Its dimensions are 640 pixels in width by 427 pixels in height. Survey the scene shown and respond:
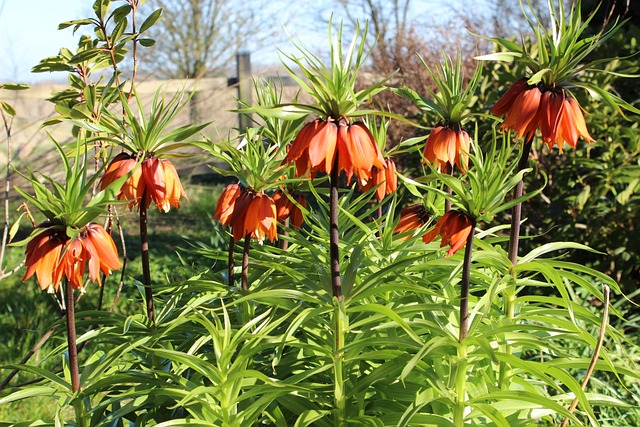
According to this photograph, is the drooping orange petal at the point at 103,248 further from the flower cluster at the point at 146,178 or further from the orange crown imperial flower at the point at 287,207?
the orange crown imperial flower at the point at 287,207

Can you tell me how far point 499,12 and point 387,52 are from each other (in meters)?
9.60

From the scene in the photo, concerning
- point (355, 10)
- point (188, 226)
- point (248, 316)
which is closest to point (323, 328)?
point (248, 316)

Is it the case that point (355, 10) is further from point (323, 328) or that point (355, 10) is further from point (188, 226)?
point (323, 328)

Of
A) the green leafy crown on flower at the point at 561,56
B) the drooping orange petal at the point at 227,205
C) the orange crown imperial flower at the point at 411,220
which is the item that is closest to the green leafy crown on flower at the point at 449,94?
the green leafy crown on flower at the point at 561,56

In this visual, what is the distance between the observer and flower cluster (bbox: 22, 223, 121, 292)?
119 centimetres

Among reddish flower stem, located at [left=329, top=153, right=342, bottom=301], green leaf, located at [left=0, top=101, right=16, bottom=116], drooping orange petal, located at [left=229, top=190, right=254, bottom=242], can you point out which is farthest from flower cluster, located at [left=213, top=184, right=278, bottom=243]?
green leaf, located at [left=0, top=101, right=16, bottom=116]

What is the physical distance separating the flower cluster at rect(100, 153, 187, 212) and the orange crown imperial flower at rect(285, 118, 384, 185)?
0.32 m

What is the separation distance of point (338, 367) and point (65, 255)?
1.83 ft

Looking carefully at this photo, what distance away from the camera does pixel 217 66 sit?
13.4 meters

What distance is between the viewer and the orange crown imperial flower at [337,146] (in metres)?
1.19

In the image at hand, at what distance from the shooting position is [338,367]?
130 centimetres

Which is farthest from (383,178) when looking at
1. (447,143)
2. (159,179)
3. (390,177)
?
(159,179)

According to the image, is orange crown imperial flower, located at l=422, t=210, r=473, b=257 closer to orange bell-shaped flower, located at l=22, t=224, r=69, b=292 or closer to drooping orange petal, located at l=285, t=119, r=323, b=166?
drooping orange petal, located at l=285, t=119, r=323, b=166

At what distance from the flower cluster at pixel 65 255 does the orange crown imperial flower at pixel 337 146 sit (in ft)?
1.34
